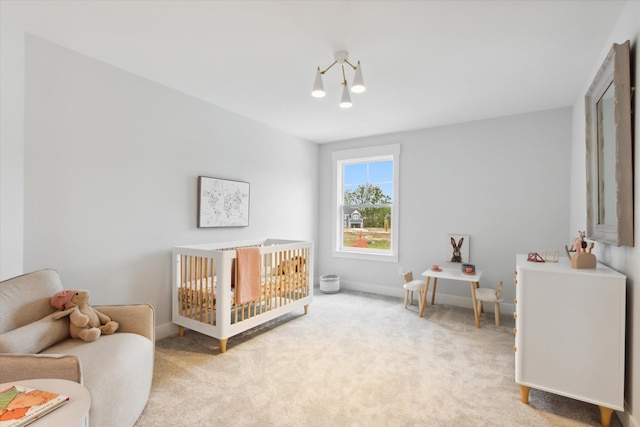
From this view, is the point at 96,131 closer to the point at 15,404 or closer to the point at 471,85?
the point at 15,404

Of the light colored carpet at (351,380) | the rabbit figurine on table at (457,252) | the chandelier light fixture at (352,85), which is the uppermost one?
the chandelier light fixture at (352,85)

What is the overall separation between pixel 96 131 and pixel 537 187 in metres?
4.35

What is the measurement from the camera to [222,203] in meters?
3.48

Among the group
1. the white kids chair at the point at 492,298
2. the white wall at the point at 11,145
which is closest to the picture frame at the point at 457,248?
the white kids chair at the point at 492,298

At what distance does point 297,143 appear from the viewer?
4715mm

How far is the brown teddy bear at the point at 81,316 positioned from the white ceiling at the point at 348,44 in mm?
1706

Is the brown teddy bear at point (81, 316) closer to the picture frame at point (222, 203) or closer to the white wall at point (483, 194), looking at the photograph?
the picture frame at point (222, 203)

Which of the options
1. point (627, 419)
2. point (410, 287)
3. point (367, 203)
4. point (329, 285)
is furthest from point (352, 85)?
point (329, 285)

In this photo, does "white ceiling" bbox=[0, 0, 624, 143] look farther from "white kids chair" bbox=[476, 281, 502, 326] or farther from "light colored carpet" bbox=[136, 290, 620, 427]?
"light colored carpet" bbox=[136, 290, 620, 427]

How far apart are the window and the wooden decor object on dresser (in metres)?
2.56

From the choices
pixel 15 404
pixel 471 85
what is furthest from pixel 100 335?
pixel 471 85

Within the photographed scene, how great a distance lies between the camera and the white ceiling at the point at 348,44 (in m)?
1.85

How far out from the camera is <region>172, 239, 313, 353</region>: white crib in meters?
2.64

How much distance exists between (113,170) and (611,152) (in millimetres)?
3527
